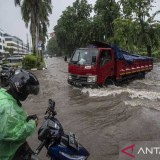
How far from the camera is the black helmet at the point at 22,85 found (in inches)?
123

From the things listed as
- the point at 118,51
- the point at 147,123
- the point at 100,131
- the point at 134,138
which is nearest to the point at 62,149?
the point at 134,138

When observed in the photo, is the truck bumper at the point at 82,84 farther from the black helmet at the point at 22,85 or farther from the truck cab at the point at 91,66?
the black helmet at the point at 22,85

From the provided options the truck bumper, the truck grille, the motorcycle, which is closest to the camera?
the motorcycle

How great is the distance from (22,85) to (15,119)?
42 cm

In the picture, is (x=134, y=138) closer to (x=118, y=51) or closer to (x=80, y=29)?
(x=118, y=51)

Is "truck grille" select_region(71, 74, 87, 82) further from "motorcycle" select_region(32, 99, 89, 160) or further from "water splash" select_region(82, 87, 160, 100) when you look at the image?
"motorcycle" select_region(32, 99, 89, 160)

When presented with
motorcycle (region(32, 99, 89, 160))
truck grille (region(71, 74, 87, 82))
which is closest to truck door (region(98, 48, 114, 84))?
truck grille (region(71, 74, 87, 82))

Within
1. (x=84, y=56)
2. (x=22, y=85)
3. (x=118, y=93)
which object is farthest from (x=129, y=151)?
(x=84, y=56)

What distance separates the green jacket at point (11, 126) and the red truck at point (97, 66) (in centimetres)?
1159

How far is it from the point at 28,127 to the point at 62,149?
1.53ft

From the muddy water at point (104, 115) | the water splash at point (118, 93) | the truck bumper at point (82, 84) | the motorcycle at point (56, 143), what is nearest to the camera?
the motorcycle at point (56, 143)

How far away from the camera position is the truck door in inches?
583

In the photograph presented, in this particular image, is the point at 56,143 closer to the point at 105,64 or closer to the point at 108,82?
the point at 105,64

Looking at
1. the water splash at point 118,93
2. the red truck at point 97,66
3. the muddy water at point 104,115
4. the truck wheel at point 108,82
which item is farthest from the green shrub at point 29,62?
the water splash at point 118,93
